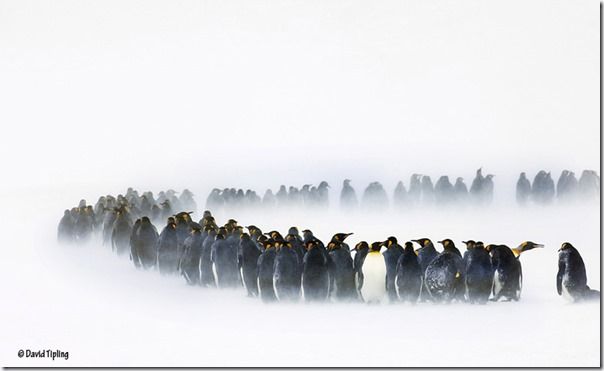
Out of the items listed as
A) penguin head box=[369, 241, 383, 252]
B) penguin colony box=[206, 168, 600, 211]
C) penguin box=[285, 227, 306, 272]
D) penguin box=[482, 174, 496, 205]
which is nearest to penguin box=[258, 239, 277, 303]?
penguin box=[285, 227, 306, 272]

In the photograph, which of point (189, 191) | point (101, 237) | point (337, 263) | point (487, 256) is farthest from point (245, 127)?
point (487, 256)

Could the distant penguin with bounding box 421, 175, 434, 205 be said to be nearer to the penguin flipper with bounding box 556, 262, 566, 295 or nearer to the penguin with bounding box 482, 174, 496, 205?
the penguin with bounding box 482, 174, 496, 205

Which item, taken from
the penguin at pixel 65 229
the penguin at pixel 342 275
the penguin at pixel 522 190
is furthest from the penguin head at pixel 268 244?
the penguin at pixel 522 190

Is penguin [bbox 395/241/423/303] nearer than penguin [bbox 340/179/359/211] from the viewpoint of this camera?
Yes

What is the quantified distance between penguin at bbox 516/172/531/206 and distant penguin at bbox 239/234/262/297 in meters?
3.14

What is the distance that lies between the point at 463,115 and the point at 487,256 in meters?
2.20

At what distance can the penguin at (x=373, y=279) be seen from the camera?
23.0 ft

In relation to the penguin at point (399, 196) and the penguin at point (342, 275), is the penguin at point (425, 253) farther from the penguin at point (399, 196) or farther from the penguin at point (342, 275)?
the penguin at point (399, 196)

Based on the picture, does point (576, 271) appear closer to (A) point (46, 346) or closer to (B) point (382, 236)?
(B) point (382, 236)

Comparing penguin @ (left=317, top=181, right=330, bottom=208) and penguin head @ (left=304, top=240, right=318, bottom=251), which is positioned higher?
penguin @ (left=317, top=181, right=330, bottom=208)

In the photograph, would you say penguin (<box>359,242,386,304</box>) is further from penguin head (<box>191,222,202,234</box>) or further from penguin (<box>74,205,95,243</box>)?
penguin (<box>74,205,95,243</box>)

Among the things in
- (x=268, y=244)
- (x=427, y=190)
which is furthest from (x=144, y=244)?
(x=427, y=190)

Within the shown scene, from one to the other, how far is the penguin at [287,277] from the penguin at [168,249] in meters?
1.28

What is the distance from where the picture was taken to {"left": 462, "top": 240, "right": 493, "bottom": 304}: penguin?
7.04 metres
